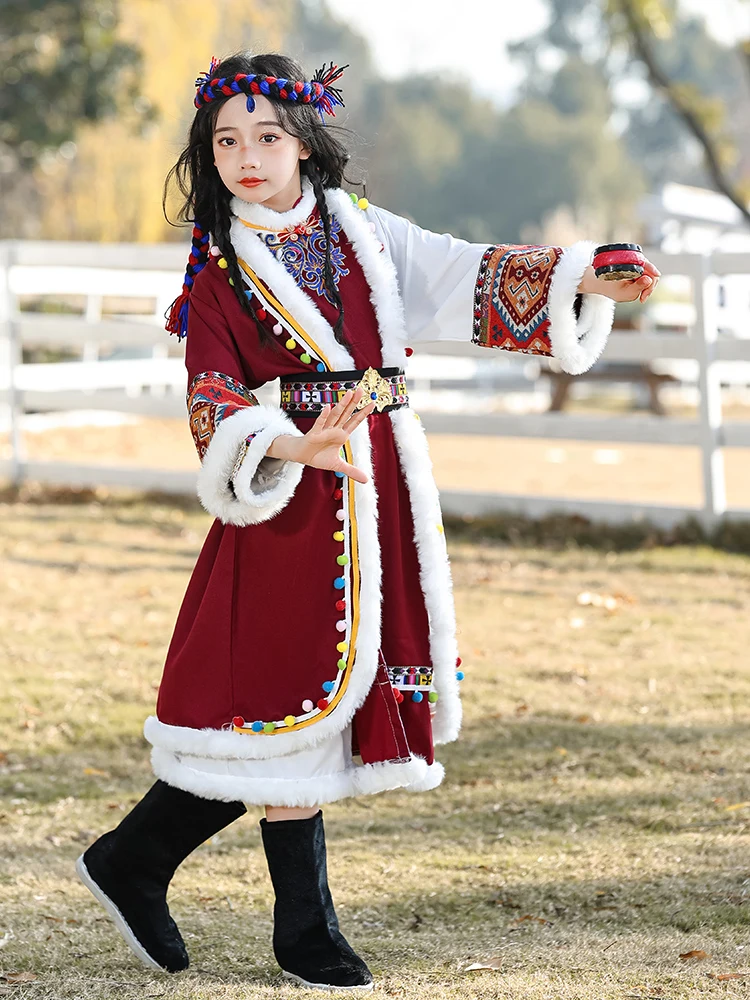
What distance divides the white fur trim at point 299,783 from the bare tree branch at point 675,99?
7741mm

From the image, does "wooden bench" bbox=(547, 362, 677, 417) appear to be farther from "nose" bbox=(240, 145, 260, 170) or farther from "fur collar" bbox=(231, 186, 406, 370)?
"nose" bbox=(240, 145, 260, 170)

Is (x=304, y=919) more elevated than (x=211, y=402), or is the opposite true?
(x=211, y=402)

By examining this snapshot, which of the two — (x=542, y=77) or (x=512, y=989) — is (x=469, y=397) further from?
(x=542, y=77)

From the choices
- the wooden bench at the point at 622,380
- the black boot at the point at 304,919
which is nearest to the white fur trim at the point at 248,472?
the black boot at the point at 304,919

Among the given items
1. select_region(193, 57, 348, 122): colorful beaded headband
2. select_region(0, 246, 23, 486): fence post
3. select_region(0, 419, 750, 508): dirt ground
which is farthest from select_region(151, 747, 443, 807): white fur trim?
select_region(0, 246, 23, 486): fence post

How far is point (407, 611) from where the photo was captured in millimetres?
2672

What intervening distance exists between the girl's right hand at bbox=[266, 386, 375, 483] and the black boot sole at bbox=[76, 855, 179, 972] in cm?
98

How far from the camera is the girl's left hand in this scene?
2600mm

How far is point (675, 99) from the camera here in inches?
376

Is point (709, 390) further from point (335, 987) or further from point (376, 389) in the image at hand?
point (335, 987)

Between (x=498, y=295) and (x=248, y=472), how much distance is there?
0.68 m

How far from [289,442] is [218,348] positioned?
0.31 m

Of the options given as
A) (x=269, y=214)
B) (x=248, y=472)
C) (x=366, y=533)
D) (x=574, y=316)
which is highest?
(x=269, y=214)

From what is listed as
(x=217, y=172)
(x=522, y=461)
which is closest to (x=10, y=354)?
(x=522, y=461)
